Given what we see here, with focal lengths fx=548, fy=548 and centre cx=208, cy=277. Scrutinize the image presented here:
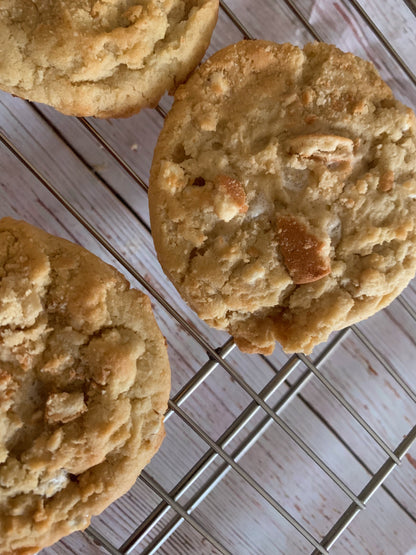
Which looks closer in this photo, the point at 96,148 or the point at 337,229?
the point at 337,229

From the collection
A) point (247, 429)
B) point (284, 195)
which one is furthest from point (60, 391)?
point (247, 429)

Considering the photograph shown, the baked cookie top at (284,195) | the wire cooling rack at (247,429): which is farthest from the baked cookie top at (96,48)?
the wire cooling rack at (247,429)

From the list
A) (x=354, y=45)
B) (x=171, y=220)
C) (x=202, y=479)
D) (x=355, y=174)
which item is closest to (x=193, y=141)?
(x=171, y=220)

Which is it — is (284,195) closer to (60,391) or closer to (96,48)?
(96,48)

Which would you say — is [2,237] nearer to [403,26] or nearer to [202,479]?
[202,479]

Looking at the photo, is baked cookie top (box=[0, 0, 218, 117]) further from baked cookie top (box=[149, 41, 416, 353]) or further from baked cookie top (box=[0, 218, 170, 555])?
baked cookie top (box=[0, 218, 170, 555])

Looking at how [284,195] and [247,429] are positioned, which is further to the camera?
[247,429]
